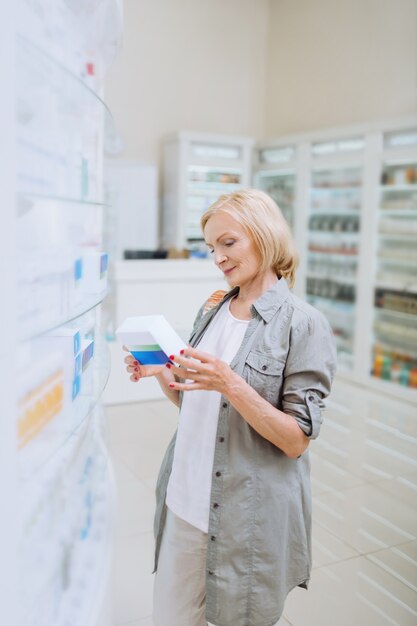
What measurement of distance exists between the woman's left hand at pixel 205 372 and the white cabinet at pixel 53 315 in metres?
0.24

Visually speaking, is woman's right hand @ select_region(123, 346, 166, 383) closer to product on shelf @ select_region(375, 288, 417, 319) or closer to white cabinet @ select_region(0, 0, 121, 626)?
Result: white cabinet @ select_region(0, 0, 121, 626)

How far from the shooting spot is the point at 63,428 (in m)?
1.33

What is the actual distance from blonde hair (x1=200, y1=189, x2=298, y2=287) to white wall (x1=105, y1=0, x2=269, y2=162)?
22.8 ft

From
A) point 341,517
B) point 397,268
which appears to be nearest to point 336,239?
point 397,268

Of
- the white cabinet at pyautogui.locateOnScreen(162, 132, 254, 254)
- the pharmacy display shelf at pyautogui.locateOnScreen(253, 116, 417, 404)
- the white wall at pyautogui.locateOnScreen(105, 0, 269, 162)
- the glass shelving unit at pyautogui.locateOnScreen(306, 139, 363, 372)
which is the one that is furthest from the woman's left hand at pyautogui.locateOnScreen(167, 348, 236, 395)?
the white wall at pyautogui.locateOnScreen(105, 0, 269, 162)

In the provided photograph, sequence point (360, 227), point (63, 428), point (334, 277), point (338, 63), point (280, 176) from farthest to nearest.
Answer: point (280, 176)
point (338, 63)
point (334, 277)
point (360, 227)
point (63, 428)

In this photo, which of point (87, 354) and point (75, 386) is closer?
point (75, 386)

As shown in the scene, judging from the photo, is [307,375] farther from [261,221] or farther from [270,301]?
[261,221]

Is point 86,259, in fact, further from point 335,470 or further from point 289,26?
point 289,26

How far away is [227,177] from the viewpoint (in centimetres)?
820

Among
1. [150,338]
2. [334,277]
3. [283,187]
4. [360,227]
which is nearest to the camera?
[150,338]

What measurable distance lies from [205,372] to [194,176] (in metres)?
6.86

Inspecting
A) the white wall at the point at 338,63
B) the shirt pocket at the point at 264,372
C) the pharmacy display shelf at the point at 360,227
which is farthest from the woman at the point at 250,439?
the white wall at the point at 338,63

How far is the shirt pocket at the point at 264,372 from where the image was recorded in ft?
5.00
